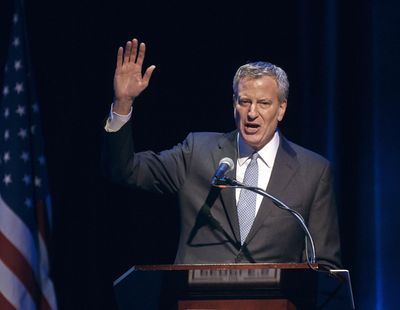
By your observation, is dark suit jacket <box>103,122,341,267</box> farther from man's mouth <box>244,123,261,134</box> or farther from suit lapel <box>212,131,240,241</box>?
man's mouth <box>244,123,261,134</box>

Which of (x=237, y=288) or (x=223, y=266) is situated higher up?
(x=223, y=266)

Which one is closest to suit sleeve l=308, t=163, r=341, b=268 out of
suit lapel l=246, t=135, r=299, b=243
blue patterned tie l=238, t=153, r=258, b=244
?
suit lapel l=246, t=135, r=299, b=243

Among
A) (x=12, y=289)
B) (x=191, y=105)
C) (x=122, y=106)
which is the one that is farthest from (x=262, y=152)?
(x=12, y=289)

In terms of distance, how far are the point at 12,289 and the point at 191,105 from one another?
4.43 ft

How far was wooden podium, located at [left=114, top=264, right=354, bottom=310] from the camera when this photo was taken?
2.19 m

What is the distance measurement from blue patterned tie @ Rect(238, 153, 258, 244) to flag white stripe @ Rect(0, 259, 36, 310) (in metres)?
1.37

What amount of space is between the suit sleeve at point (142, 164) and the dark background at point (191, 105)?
2.79ft

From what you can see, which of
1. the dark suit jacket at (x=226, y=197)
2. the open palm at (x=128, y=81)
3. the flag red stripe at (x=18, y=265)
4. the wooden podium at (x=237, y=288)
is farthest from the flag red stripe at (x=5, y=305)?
the wooden podium at (x=237, y=288)

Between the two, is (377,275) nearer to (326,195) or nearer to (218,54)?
(326,195)

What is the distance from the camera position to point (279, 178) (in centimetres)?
312

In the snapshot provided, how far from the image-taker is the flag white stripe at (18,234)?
3.86 metres

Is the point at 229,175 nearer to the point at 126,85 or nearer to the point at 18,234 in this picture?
the point at 126,85

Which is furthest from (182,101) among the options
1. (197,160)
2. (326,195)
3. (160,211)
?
(326,195)

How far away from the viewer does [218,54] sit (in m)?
4.14
